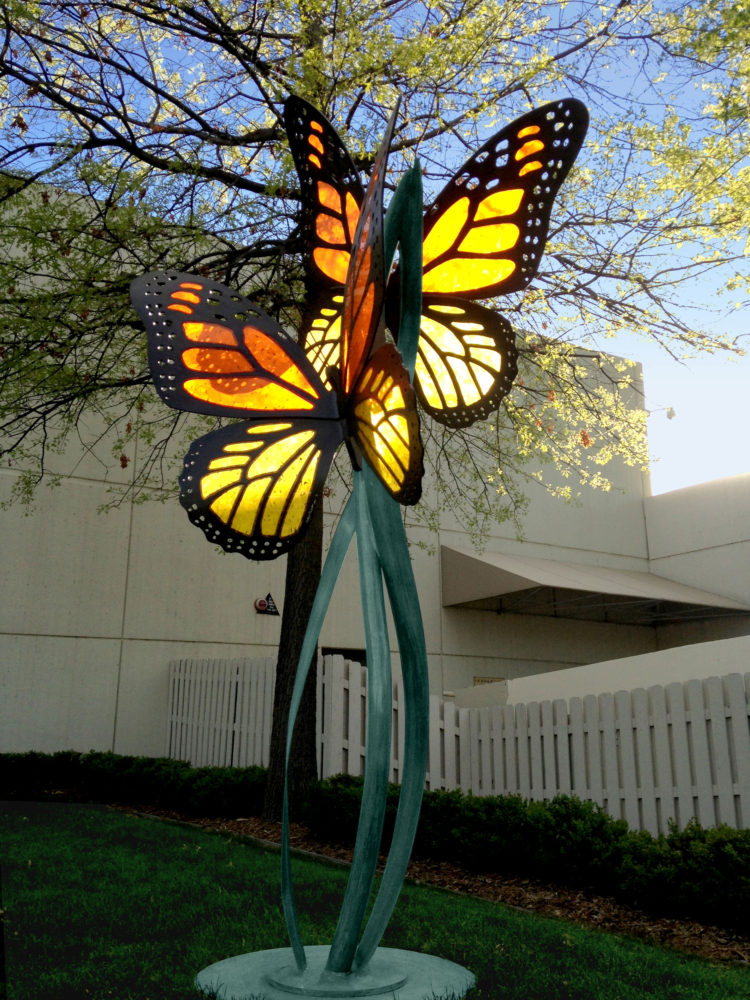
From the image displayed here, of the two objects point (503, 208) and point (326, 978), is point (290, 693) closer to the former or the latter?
point (326, 978)

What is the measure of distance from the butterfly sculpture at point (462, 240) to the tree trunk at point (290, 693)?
4812mm

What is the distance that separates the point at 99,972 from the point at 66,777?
7.26 meters

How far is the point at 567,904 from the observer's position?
6.01m

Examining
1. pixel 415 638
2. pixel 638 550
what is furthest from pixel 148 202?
pixel 638 550

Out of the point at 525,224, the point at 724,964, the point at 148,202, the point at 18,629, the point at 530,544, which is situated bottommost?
the point at 724,964

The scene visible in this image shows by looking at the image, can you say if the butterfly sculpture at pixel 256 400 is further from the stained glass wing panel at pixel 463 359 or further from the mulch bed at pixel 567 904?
the mulch bed at pixel 567 904

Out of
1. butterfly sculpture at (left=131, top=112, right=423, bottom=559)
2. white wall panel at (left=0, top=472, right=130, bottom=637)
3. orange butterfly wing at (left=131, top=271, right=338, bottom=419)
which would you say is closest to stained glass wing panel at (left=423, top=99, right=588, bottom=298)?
butterfly sculpture at (left=131, top=112, right=423, bottom=559)

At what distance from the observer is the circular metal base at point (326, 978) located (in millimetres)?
3211

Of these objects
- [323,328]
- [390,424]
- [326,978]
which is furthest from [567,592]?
[390,424]

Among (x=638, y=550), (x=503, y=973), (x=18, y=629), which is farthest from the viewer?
(x=638, y=550)

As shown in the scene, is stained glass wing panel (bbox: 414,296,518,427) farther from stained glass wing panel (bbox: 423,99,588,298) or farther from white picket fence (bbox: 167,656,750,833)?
white picket fence (bbox: 167,656,750,833)

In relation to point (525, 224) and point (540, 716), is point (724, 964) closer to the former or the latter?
point (540, 716)

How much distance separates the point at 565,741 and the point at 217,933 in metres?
4.16

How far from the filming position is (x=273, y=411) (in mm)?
3533
